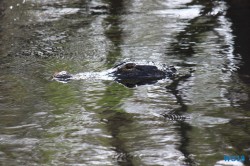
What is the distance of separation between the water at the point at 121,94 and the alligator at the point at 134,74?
13 centimetres

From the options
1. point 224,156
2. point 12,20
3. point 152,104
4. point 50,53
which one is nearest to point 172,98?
point 152,104

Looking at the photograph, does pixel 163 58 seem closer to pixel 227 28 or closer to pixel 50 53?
pixel 50 53

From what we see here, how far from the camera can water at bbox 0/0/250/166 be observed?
3926 mm

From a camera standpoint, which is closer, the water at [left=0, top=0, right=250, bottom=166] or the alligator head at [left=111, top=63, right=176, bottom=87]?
the water at [left=0, top=0, right=250, bottom=166]

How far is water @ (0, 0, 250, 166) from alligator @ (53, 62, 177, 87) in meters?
0.13

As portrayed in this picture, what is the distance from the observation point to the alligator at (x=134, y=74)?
233 inches

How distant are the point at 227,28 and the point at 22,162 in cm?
551

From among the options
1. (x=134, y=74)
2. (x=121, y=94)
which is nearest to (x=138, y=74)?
(x=134, y=74)

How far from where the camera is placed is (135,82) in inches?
231

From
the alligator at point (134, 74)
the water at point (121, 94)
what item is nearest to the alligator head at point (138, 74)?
the alligator at point (134, 74)

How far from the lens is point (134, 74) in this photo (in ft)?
19.7

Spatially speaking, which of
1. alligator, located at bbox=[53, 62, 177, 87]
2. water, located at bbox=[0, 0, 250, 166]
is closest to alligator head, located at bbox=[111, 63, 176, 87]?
alligator, located at bbox=[53, 62, 177, 87]

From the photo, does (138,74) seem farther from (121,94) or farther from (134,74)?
(121,94)

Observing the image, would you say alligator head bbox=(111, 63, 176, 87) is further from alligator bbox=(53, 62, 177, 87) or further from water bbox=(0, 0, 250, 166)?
water bbox=(0, 0, 250, 166)
